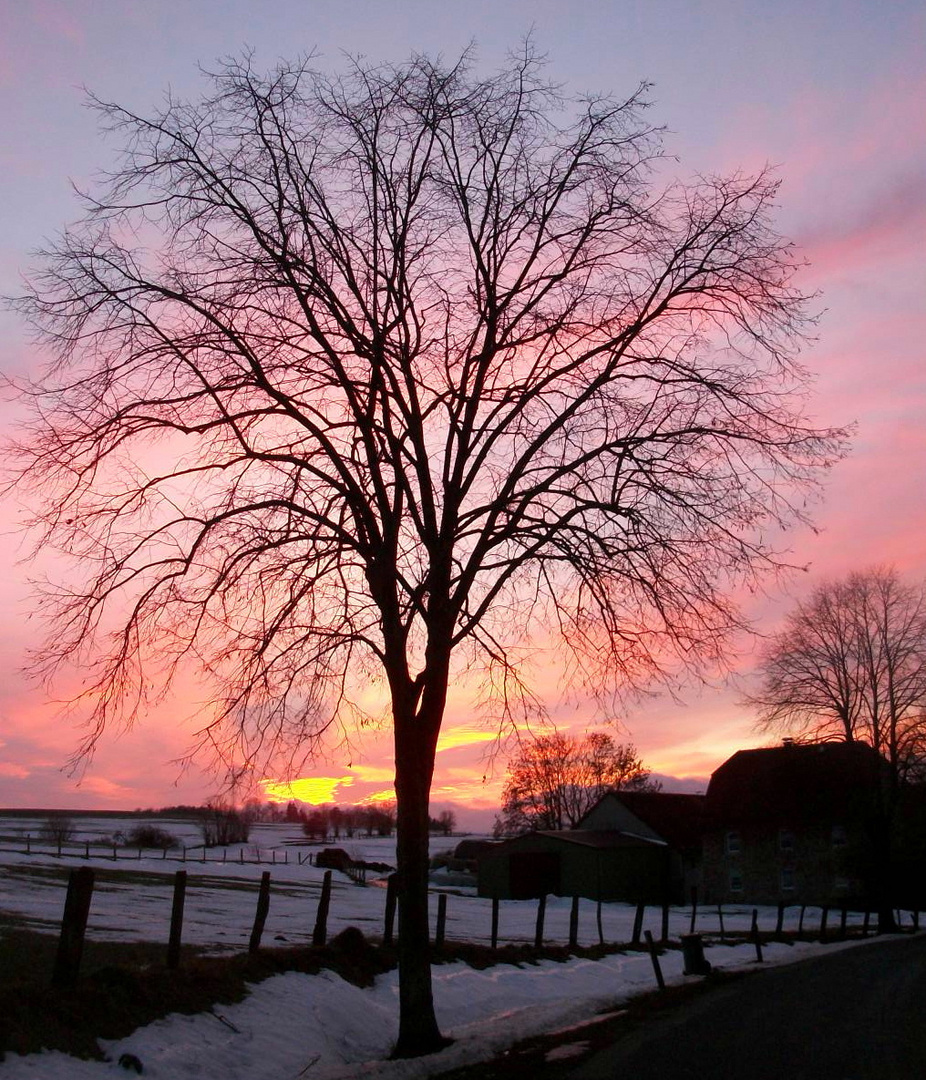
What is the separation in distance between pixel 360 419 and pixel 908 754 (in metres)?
43.9

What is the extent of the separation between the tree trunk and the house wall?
47.7 metres

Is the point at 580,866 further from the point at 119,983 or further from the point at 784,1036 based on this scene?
the point at 119,983

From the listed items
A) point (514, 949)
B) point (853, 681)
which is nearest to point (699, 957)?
point (514, 949)

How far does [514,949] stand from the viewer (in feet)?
75.6

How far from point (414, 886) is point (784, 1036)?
4941 mm

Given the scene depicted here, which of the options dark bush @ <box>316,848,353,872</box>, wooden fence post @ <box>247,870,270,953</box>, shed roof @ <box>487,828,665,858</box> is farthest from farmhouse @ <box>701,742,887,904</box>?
wooden fence post @ <box>247,870,270,953</box>

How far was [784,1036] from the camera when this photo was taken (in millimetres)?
13109

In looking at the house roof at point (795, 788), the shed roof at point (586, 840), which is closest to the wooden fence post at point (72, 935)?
the house roof at point (795, 788)

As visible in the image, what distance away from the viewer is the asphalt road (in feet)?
35.6

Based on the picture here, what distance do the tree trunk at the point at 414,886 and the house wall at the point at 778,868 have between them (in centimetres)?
4771

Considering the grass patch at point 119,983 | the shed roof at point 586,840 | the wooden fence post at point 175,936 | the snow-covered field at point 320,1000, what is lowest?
the snow-covered field at point 320,1000

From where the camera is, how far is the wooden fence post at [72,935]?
11.4 metres

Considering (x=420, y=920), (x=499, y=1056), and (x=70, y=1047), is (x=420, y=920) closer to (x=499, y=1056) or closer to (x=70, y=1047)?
(x=499, y=1056)

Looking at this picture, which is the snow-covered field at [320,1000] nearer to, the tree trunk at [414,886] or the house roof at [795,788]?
the tree trunk at [414,886]
